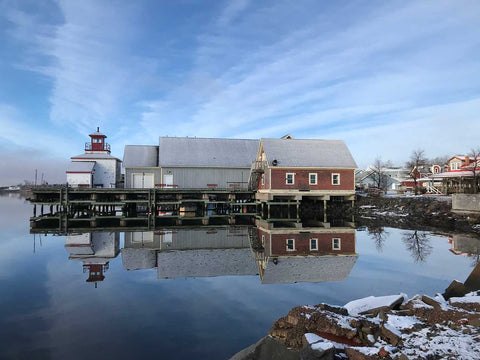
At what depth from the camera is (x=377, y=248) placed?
1591 centimetres

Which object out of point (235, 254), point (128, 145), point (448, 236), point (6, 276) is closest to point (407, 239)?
point (448, 236)

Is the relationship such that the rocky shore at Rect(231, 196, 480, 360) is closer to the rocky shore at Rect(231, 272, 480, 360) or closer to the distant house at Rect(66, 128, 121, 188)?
the rocky shore at Rect(231, 272, 480, 360)

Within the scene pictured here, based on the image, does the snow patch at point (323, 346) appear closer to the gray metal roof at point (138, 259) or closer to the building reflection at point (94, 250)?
the building reflection at point (94, 250)

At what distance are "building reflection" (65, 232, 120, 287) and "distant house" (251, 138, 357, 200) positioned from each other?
47.7 ft

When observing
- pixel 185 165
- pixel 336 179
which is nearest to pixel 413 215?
pixel 336 179

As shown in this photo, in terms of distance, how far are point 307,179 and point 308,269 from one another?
65.0 ft

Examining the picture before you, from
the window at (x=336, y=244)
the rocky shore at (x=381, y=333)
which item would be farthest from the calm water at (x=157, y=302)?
the window at (x=336, y=244)

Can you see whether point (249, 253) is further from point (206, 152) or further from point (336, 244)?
point (206, 152)

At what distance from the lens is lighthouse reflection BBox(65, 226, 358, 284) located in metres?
11.5

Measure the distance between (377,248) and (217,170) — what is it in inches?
957

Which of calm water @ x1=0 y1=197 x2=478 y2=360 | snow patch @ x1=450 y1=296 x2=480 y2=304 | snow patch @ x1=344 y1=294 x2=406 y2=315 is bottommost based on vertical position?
calm water @ x1=0 y1=197 x2=478 y2=360

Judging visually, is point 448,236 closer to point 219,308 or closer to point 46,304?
point 219,308

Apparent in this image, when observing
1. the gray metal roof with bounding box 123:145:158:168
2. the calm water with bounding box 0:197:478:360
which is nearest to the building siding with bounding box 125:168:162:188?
the gray metal roof with bounding box 123:145:158:168

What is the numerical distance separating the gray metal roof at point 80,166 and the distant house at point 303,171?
60.4 ft
